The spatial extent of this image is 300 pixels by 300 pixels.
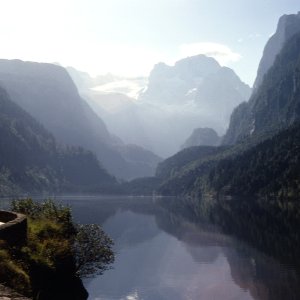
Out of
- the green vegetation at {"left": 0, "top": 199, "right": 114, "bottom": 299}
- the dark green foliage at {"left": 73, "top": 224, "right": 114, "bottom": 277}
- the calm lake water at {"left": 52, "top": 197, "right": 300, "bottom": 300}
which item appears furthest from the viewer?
the calm lake water at {"left": 52, "top": 197, "right": 300, "bottom": 300}

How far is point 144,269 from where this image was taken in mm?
99938

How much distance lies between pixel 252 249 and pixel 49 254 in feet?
268

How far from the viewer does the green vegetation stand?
2906 cm

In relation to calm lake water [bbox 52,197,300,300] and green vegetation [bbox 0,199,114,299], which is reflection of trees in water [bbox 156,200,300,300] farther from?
green vegetation [bbox 0,199,114,299]

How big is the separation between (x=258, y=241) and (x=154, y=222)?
7565 cm

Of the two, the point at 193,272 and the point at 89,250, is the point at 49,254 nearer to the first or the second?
the point at 89,250

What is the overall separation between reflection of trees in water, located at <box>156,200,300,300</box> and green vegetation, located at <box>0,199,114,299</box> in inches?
1093

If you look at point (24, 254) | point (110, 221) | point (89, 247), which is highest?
point (24, 254)

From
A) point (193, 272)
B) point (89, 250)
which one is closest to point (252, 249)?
point (193, 272)

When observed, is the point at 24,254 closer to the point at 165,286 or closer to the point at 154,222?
the point at 165,286

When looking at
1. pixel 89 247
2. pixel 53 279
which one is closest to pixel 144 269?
pixel 89 247

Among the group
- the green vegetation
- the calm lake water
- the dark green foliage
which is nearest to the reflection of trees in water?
the calm lake water

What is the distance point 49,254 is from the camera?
43.7m

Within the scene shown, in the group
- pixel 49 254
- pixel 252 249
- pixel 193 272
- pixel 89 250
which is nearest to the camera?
pixel 49 254
